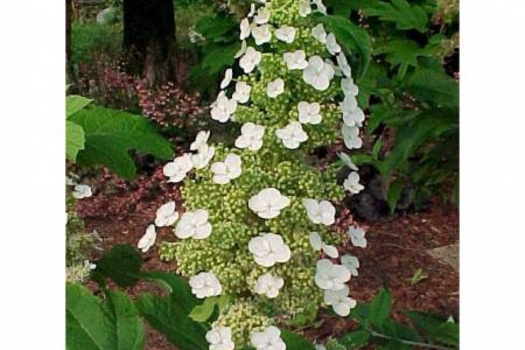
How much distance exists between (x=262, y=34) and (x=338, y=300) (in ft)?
0.89

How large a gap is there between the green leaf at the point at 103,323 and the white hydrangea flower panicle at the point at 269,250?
244 millimetres

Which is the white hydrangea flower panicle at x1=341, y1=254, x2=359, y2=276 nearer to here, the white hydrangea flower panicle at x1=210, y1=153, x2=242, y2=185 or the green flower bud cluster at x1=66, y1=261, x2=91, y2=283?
the white hydrangea flower panicle at x1=210, y1=153, x2=242, y2=185

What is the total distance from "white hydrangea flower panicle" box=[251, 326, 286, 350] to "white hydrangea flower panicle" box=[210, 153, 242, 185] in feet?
0.47

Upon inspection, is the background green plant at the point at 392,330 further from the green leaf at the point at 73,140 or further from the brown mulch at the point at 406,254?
the green leaf at the point at 73,140

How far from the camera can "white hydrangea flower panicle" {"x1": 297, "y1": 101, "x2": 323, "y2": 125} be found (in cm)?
101

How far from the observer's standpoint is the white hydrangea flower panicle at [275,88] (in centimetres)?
102

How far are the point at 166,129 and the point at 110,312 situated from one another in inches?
10.5

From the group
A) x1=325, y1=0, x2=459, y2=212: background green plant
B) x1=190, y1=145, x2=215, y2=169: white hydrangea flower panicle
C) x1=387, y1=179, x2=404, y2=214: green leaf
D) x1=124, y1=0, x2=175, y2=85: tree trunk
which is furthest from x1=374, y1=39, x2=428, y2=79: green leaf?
x1=190, y1=145, x2=215, y2=169: white hydrangea flower panicle

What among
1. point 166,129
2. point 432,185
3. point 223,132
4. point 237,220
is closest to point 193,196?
point 237,220

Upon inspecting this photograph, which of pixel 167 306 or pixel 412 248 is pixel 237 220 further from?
pixel 412 248

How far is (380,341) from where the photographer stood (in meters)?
1.29

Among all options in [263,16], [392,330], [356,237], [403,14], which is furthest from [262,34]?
[392,330]

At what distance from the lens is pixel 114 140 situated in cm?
127

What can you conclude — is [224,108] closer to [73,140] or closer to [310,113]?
[310,113]
